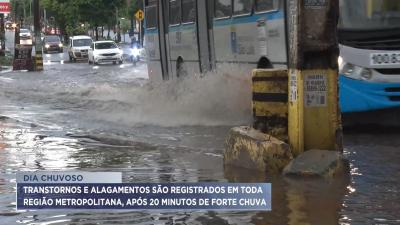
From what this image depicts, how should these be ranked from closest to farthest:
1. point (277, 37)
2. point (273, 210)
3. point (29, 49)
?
point (273, 210) → point (277, 37) → point (29, 49)

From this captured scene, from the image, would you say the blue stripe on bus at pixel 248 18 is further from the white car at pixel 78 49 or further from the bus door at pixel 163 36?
the white car at pixel 78 49

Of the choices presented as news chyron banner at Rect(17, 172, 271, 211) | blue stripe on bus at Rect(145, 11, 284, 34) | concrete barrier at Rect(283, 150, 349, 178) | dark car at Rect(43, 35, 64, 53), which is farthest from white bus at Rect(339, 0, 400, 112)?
dark car at Rect(43, 35, 64, 53)

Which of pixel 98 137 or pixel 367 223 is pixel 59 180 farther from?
pixel 98 137

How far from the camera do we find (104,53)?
141 feet

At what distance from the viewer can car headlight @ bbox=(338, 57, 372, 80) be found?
992cm

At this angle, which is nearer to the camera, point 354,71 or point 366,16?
point 354,71

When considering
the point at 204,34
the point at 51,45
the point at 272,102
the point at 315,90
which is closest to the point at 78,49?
the point at 51,45

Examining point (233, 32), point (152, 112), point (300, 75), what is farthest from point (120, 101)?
point (300, 75)

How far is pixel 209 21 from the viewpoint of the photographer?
1408cm

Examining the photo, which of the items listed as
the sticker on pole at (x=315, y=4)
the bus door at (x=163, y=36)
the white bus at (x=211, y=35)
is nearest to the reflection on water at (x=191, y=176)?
the white bus at (x=211, y=35)

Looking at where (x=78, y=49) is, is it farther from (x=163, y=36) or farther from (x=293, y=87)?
(x=293, y=87)

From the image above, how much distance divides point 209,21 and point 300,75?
6971mm

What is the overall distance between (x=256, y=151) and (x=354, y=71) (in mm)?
3071

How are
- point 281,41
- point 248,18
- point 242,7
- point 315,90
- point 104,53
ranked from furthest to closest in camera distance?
point 104,53, point 242,7, point 248,18, point 281,41, point 315,90
